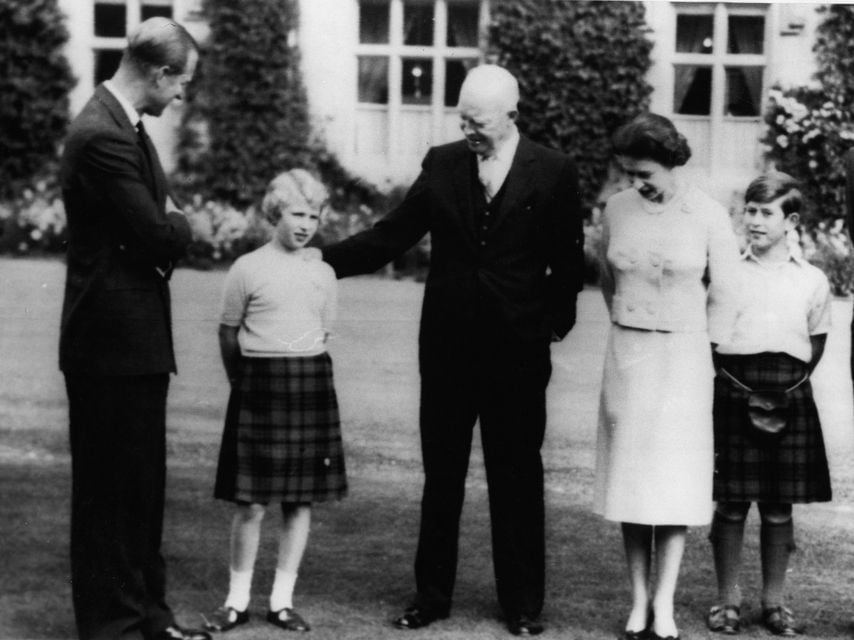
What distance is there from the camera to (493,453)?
4.72 metres

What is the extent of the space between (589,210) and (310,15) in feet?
11.4

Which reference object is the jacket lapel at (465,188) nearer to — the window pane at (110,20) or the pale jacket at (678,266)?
the pale jacket at (678,266)

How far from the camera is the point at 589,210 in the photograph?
47.2ft

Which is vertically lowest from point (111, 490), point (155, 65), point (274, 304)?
point (111, 490)

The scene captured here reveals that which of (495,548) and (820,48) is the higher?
(820,48)

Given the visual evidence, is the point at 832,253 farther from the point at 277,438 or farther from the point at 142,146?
the point at 142,146

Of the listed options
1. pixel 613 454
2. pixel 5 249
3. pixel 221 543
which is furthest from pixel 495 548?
pixel 5 249

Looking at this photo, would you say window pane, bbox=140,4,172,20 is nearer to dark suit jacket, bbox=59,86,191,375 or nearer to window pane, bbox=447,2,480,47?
window pane, bbox=447,2,480,47

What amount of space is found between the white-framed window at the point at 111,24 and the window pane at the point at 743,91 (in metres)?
5.70

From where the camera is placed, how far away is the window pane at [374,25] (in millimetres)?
15055

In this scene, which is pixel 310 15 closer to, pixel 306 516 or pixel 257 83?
pixel 257 83

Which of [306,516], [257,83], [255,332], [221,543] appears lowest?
[221,543]

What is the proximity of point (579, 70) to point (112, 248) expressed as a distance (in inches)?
430

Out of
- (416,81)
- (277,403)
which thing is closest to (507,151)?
(277,403)
